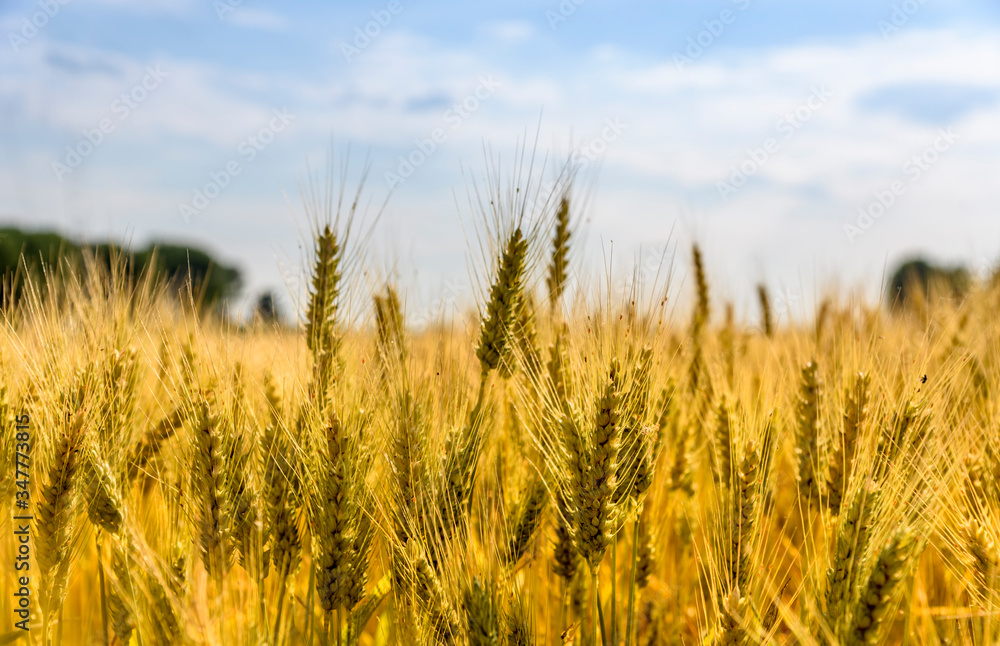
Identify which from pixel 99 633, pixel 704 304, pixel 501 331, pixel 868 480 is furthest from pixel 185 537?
pixel 704 304

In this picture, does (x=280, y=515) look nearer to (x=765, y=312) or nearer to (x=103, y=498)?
(x=103, y=498)

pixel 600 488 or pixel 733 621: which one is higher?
pixel 600 488

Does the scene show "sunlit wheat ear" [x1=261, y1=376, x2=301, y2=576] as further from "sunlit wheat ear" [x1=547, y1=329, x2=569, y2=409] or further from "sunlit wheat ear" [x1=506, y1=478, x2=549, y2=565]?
"sunlit wheat ear" [x1=547, y1=329, x2=569, y2=409]

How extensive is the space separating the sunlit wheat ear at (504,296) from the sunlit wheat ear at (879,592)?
3.77ft

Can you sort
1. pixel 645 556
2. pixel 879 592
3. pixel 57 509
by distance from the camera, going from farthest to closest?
pixel 645 556
pixel 57 509
pixel 879 592

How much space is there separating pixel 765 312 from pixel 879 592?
3794 mm

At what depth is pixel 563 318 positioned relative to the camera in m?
2.29

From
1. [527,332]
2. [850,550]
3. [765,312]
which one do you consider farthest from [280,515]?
[765,312]

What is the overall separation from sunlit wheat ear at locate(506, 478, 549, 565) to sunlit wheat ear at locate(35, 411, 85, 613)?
1.24 metres

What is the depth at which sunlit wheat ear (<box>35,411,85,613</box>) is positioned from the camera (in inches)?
68.6

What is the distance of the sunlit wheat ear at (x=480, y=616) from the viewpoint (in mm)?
1514

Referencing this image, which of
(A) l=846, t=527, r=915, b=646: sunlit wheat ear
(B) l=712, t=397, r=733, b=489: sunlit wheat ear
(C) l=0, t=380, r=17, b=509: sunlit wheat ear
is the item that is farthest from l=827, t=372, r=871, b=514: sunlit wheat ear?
(C) l=0, t=380, r=17, b=509: sunlit wheat ear

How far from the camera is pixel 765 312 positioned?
195 inches

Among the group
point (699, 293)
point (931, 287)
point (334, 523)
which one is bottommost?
point (334, 523)
